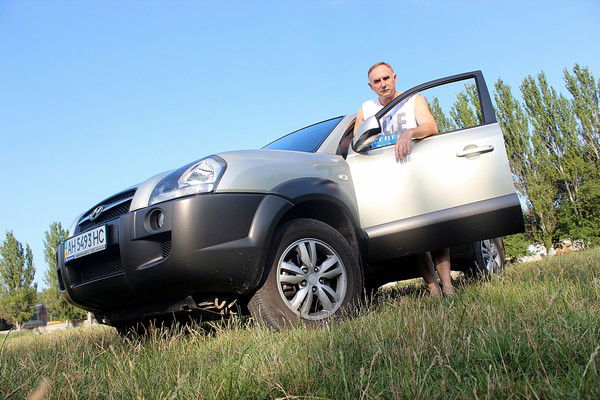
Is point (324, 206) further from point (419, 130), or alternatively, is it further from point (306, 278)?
point (419, 130)

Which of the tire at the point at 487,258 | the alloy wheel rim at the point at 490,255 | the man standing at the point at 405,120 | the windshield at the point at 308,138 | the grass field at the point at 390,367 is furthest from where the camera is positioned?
the alloy wheel rim at the point at 490,255

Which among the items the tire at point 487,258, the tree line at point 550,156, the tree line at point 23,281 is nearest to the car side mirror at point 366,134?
the tire at point 487,258

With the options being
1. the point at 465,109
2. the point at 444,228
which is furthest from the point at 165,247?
the point at 465,109

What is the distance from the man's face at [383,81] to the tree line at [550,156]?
21.8 metres

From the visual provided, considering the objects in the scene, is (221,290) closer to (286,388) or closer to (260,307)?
(260,307)

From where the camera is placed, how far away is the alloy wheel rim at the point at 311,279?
2764 millimetres

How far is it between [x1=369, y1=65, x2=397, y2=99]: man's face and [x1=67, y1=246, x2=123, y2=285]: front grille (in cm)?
231

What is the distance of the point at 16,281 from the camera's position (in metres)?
28.9

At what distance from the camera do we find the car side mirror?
10.6 feet

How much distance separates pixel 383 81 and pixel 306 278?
1.81 metres

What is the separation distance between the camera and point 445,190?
334 cm

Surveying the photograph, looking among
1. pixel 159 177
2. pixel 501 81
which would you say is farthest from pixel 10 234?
pixel 159 177

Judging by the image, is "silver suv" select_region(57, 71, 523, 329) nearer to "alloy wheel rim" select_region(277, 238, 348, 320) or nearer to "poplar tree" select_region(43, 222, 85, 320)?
"alloy wheel rim" select_region(277, 238, 348, 320)

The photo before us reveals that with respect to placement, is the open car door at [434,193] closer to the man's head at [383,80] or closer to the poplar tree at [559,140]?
the man's head at [383,80]
